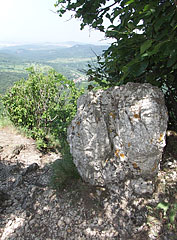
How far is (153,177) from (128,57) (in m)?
2.30

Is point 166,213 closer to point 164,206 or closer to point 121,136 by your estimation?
point 164,206

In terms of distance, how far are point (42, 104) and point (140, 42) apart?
20.5 ft

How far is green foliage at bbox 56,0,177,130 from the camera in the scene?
2.22 meters

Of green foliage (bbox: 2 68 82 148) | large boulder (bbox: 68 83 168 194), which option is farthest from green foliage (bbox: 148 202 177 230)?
green foliage (bbox: 2 68 82 148)

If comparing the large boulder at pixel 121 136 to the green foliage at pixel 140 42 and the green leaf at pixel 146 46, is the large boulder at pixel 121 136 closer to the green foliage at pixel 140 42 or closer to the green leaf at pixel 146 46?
the green foliage at pixel 140 42

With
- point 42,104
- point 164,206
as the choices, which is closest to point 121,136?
point 164,206

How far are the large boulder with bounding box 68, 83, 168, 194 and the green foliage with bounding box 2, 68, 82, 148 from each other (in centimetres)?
400

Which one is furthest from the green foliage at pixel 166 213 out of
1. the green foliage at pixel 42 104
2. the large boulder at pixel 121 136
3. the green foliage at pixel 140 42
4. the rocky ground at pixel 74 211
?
the green foliage at pixel 42 104

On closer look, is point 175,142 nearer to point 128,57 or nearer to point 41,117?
point 128,57

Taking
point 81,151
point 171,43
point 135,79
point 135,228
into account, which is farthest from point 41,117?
point 171,43

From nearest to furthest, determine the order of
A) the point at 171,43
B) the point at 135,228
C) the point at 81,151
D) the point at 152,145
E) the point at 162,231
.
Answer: the point at 171,43
the point at 162,231
the point at 135,228
the point at 152,145
the point at 81,151

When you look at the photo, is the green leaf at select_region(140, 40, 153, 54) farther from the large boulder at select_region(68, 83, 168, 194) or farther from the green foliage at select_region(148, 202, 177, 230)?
the green foliage at select_region(148, 202, 177, 230)

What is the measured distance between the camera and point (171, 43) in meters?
2.13

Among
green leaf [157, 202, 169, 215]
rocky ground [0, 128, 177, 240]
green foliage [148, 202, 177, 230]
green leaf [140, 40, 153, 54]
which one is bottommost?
rocky ground [0, 128, 177, 240]
